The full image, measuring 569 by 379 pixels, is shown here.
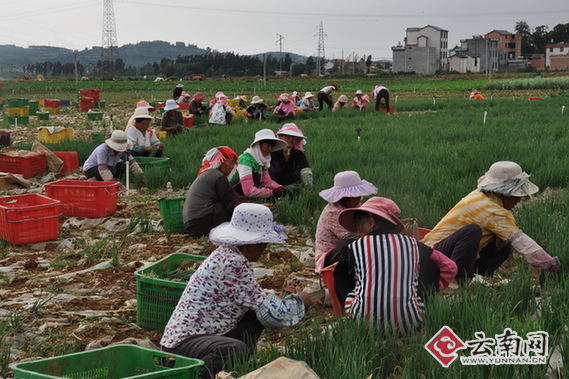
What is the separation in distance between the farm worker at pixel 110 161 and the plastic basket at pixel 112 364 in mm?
4875

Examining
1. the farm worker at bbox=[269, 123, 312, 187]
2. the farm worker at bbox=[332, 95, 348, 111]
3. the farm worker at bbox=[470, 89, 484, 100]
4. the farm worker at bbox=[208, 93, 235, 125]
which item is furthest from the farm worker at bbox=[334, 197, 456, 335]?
the farm worker at bbox=[470, 89, 484, 100]

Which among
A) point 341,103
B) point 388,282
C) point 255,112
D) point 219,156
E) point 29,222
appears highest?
point 341,103

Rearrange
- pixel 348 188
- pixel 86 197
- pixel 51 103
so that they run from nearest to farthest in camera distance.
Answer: pixel 348 188 → pixel 86 197 → pixel 51 103

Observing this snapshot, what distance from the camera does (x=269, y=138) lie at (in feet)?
19.8

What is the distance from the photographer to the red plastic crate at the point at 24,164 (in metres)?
8.43

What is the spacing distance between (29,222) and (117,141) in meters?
2.01

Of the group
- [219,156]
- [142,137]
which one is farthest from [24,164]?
[219,156]

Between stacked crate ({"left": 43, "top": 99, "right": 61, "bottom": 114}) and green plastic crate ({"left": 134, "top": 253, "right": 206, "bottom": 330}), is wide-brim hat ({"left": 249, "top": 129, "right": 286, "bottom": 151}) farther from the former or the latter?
stacked crate ({"left": 43, "top": 99, "right": 61, "bottom": 114})

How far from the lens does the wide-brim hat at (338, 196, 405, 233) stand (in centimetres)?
316

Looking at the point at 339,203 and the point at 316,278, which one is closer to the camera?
the point at 339,203
